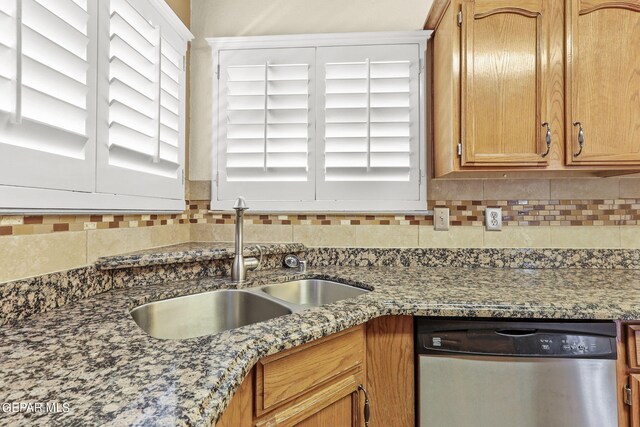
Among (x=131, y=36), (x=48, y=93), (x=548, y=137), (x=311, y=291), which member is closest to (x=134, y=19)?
(x=131, y=36)

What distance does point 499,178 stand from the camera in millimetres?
1716

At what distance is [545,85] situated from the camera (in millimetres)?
1407

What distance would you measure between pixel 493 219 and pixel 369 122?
79cm

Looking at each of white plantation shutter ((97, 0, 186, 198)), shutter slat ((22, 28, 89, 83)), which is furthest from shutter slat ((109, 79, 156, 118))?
shutter slat ((22, 28, 89, 83))

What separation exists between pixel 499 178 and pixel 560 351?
90cm

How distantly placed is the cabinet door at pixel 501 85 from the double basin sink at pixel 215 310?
0.81m

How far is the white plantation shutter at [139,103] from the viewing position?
46.6 inches

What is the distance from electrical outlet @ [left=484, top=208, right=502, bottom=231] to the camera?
172 cm

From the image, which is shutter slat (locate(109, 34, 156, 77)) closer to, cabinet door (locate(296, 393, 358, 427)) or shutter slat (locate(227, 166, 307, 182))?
shutter slat (locate(227, 166, 307, 182))

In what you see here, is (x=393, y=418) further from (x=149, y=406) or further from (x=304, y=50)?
(x=304, y=50)

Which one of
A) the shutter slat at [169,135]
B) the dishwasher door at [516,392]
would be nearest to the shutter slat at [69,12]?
the shutter slat at [169,135]

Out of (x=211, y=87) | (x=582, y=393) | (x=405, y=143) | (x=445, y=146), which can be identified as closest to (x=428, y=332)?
(x=582, y=393)

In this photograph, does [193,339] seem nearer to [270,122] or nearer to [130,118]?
[130,118]

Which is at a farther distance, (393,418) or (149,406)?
(393,418)
